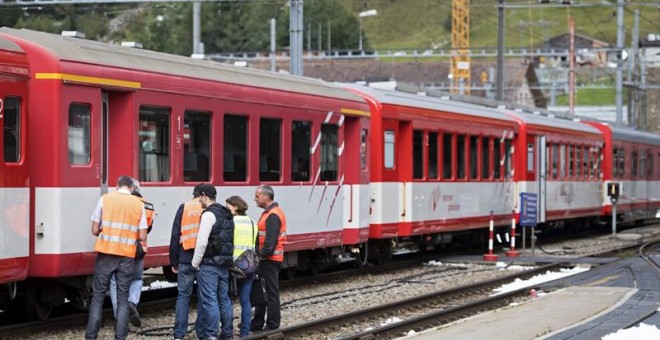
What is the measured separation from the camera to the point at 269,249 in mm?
14188

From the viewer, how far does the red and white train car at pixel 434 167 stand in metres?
23.3

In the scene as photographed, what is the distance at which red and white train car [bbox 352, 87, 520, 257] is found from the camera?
76.5 ft

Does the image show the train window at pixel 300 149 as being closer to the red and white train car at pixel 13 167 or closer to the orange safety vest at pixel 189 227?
the orange safety vest at pixel 189 227

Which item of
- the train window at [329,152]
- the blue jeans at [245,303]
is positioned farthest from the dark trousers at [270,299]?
the train window at [329,152]

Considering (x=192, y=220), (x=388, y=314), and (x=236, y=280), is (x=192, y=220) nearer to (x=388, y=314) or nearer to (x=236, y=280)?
(x=236, y=280)

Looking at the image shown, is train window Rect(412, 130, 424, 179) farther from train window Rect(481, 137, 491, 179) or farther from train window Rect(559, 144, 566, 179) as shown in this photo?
train window Rect(559, 144, 566, 179)

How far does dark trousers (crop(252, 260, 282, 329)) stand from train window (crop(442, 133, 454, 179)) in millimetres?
11972

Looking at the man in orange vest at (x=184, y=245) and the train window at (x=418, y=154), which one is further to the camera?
the train window at (x=418, y=154)

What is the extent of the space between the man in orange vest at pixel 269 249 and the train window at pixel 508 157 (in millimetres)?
16476

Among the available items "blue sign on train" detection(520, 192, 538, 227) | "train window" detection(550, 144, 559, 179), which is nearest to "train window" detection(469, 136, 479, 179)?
"blue sign on train" detection(520, 192, 538, 227)

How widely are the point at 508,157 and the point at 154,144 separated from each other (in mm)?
16535

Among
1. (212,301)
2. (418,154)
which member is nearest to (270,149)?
(212,301)

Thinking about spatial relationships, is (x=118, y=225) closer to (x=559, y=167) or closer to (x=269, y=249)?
(x=269, y=249)

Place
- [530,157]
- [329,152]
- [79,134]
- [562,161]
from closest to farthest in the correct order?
[79,134], [329,152], [530,157], [562,161]
